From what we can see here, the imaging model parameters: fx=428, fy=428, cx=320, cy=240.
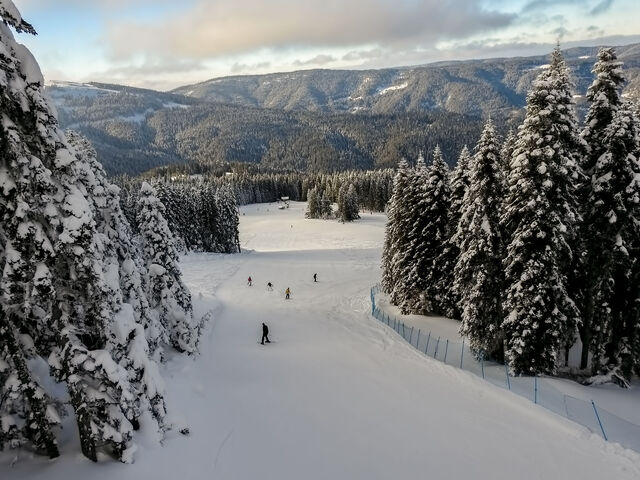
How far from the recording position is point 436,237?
33.6 m

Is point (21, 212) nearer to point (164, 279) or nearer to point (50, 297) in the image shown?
point (50, 297)

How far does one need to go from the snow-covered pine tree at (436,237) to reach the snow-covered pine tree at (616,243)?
35.9 ft

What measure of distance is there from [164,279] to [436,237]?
70.3ft

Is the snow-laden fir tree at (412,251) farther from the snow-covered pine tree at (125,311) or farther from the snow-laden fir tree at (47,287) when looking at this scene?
the snow-laden fir tree at (47,287)

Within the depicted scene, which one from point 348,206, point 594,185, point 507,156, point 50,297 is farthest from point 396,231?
point 348,206

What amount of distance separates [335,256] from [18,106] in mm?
61570

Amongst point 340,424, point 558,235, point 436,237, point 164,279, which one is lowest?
point 340,424

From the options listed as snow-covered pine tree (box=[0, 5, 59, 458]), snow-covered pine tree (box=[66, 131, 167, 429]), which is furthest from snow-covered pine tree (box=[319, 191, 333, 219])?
snow-covered pine tree (box=[0, 5, 59, 458])

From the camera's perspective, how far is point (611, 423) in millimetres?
16750

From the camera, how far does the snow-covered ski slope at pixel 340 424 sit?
1135cm

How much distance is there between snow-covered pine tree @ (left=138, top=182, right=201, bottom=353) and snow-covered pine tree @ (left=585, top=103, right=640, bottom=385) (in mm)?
21629

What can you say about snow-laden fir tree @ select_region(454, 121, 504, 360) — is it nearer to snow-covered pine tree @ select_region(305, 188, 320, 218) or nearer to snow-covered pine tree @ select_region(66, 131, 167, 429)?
snow-covered pine tree @ select_region(66, 131, 167, 429)

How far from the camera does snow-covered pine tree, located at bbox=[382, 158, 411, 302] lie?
3705 centimetres

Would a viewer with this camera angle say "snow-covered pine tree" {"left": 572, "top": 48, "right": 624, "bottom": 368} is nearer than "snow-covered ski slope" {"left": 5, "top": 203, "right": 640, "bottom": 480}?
No
